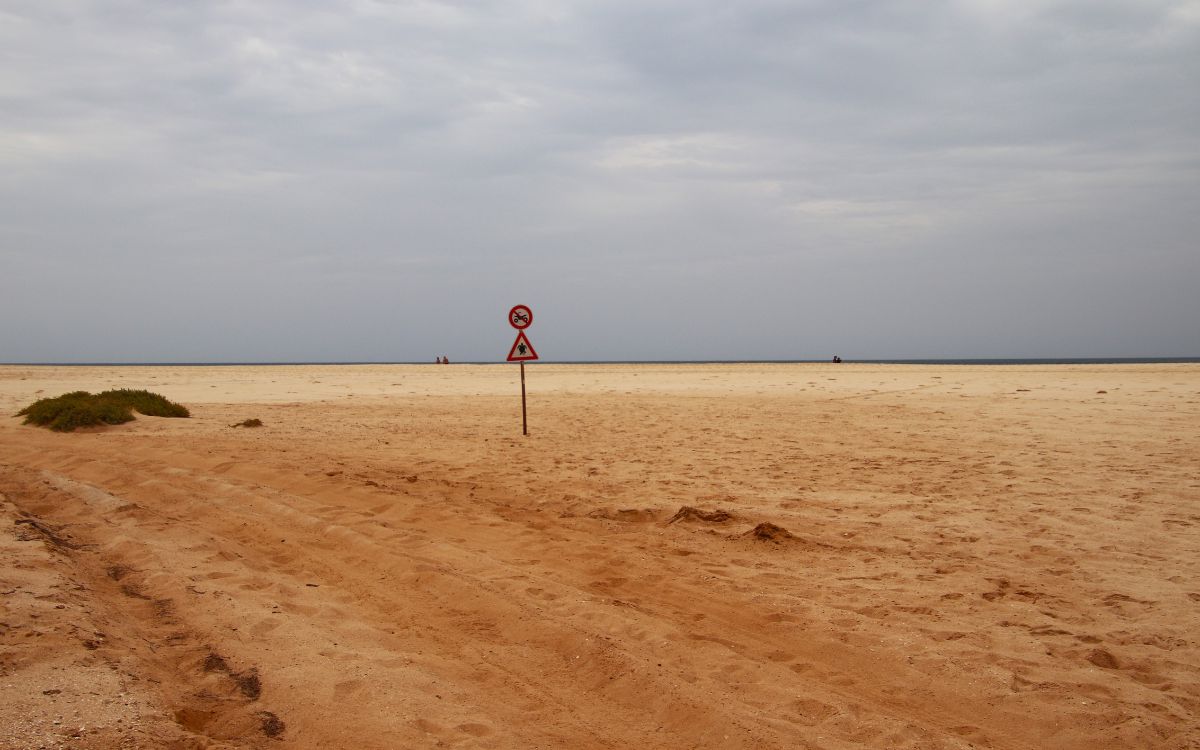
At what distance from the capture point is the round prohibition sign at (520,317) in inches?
599

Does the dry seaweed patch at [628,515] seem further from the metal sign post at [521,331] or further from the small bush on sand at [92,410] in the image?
the small bush on sand at [92,410]

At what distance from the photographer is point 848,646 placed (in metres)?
4.87

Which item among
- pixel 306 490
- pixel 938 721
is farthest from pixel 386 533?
pixel 938 721

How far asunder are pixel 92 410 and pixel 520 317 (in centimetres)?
803

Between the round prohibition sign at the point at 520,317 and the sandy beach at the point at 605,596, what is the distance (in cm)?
408

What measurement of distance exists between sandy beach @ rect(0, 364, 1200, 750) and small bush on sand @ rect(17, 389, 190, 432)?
8.73 feet

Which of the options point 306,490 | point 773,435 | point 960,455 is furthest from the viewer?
point 773,435

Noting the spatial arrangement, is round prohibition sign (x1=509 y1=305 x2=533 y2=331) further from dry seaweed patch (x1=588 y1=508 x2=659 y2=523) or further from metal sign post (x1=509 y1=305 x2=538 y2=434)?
dry seaweed patch (x1=588 y1=508 x2=659 y2=523)

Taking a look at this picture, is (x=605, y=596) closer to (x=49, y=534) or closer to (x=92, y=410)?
(x=49, y=534)

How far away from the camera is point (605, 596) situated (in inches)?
222

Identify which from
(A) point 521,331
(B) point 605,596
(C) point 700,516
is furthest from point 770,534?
(A) point 521,331

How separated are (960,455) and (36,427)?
52.7 ft

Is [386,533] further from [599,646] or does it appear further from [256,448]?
[256,448]

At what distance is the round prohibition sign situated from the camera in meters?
15.2
